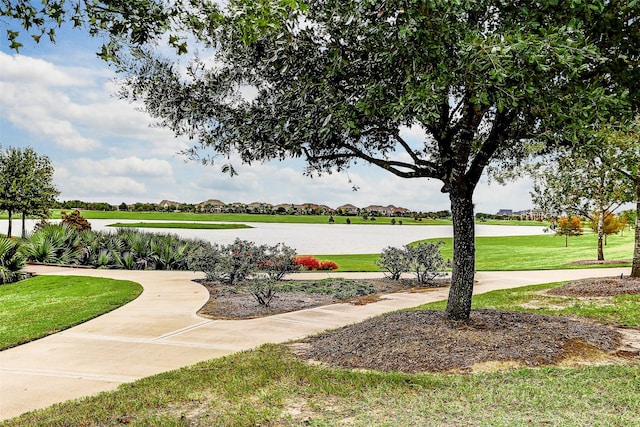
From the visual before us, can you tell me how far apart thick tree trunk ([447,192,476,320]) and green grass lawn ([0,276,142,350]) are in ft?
22.1

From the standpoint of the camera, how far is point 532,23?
5441mm

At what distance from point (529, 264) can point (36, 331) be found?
23.4 m

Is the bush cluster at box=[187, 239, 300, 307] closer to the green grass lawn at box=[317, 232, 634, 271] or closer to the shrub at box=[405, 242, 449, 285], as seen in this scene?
the shrub at box=[405, 242, 449, 285]

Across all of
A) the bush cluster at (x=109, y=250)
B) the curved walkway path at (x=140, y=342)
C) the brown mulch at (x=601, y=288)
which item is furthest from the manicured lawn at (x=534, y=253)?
the curved walkway path at (x=140, y=342)

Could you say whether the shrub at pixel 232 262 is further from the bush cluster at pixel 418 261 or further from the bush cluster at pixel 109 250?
the bush cluster at pixel 418 261

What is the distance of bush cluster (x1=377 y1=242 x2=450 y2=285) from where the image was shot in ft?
48.6

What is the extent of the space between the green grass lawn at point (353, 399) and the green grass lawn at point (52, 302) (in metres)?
3.88

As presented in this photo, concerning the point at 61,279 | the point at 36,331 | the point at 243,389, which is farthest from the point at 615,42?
the point at 61,279

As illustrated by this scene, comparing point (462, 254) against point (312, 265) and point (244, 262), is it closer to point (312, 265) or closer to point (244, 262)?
point (244, 262)

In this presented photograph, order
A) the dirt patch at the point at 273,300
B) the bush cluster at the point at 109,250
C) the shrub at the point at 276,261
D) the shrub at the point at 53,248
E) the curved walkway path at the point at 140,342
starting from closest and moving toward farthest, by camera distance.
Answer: the curved walkway path at the point at 140,342, the dirt patch at the point at 273,300, the shrub at the point at 276,261, the bush cluster at the point at 109,250, the shrub at the point at 53,248

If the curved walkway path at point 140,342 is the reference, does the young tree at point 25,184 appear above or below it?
above

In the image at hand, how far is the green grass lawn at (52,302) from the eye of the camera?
8.64 meters

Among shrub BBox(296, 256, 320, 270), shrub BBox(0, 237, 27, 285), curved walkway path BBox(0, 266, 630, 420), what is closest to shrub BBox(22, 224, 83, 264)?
shrub BBox(0, 237, 27, 285)

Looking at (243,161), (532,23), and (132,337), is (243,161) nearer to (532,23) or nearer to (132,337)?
(132,337)
